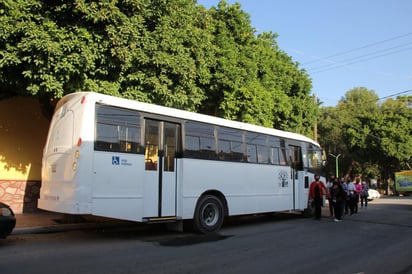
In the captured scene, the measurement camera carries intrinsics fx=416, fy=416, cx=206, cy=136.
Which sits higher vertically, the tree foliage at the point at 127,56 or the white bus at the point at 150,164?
the tree foliage at the point at 127,56

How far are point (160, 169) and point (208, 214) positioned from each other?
224 cm

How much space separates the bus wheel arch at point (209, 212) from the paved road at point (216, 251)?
0.43m

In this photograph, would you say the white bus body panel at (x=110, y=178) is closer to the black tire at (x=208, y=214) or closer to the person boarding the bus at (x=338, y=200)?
the black tire at (x=208, y=214)

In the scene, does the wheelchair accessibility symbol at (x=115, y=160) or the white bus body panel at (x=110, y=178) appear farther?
the wheelchair accessibility symbol at (x=115, y=160)

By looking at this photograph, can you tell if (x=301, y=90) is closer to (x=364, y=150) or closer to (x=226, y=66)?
(x=226, y=66)

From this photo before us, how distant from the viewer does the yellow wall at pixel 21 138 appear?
15.1 m

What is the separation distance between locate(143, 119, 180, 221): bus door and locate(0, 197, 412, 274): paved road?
2.61 ft

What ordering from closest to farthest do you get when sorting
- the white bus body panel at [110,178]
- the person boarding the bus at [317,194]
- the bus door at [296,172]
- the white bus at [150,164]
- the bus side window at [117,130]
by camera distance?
the white bus body panel at [110,178], the white bus at [150,164], the bus side window at [117,130], the bus door at [296,172], the person boarding the bus at [317,194]

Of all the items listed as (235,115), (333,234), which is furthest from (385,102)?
(333,234)

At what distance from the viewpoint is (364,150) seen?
168 feet

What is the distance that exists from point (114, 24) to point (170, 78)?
2.56 meters

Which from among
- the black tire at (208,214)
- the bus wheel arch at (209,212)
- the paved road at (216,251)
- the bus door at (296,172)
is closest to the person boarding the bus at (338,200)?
the bus door at (296,172)

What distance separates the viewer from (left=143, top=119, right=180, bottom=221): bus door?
1001 cm

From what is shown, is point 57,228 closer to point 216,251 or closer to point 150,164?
point 150,164
